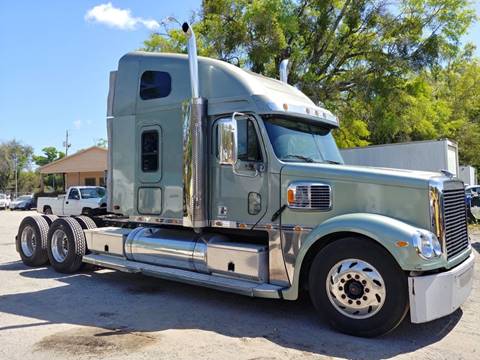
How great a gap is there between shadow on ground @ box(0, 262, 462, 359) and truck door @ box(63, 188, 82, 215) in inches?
475

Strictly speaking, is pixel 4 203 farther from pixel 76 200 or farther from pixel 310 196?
pixel 310 196

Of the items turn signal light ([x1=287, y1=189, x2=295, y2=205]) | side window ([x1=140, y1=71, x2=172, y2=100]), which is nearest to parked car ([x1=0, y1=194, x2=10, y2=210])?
side window ([x1=140, y1=71, x2=172, y2=100])

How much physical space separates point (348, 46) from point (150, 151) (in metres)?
14.1

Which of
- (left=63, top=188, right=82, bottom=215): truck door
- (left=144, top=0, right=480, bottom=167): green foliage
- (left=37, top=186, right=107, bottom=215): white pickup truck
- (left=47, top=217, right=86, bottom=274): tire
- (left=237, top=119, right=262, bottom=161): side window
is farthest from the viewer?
(left=63, top=188, right=82, bottom=215): truck door

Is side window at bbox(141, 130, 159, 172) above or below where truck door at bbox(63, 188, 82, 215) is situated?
above

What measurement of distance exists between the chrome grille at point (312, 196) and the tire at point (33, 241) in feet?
18.2

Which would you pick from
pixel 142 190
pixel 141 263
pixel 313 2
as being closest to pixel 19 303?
pixel 141 263

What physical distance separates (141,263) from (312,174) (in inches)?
121

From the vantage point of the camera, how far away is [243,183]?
6.14 metres

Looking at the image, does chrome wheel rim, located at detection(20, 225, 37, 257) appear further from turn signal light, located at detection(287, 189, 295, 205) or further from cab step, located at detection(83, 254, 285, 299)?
turn signal light, located at detection(287, 189, 295, 205)

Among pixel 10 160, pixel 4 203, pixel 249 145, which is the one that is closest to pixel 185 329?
pixel 249 145

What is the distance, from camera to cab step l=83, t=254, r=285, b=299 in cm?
559

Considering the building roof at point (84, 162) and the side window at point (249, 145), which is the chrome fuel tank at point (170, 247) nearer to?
the side window at point (249, 145)

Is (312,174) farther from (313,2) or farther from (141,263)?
(313,2)
